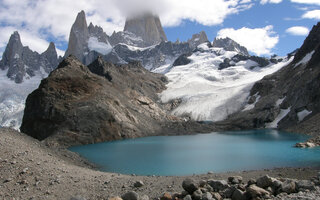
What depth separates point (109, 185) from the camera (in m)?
18.4

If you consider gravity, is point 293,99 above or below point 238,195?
above

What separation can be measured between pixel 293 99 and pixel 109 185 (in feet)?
238

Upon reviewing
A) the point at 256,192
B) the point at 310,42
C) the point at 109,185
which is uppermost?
the point at 310,42

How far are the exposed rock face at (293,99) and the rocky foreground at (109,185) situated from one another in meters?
43.4

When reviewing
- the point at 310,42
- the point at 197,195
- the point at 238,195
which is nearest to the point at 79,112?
the point at 197,195

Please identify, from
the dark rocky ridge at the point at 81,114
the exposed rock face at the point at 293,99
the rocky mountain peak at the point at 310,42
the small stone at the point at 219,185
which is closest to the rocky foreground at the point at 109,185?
the small stone at the point at 219,185

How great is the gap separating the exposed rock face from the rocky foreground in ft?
143

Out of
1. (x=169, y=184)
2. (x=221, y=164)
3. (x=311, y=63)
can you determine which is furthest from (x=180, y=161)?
(x=311, y=63)

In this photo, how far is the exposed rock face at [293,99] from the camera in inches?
2712

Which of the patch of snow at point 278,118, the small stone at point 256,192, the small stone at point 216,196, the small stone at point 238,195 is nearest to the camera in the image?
the small stone at point 256,192

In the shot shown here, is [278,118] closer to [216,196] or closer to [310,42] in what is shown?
[310,42]

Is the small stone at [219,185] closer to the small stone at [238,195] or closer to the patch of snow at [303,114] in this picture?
the small stone at [238,195]

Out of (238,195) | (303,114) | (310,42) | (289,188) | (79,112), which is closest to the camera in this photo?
(238,195)

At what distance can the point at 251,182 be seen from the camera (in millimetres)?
15359
